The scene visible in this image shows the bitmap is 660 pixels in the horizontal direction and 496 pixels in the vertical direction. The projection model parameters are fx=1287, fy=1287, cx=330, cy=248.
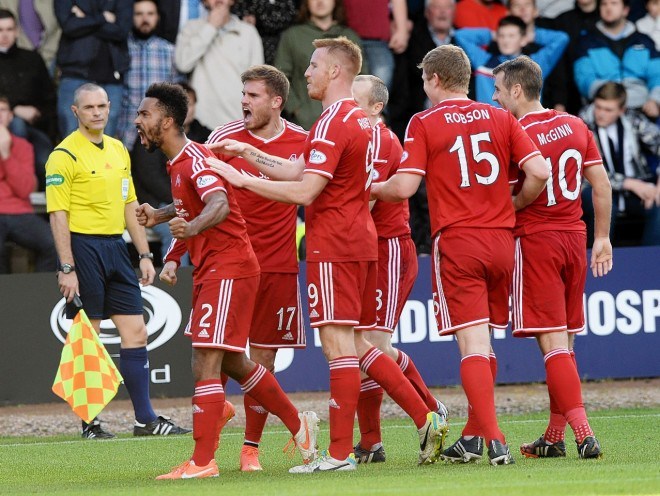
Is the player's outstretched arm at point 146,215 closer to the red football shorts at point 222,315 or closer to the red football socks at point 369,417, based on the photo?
the red football shorts at point 222,315

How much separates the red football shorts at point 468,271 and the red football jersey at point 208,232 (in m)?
1.12

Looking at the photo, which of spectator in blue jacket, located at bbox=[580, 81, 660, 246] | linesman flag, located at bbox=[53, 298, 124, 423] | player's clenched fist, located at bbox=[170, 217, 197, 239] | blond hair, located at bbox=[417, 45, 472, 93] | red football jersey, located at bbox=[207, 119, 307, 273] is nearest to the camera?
player's clenched fist, located at bbox=[170, 217, 197, 239]

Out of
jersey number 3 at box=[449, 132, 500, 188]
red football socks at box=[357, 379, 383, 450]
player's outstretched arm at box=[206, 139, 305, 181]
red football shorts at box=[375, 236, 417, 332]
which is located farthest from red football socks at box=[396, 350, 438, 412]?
player's outstretched arm at box=[206, 139, 305, 181]

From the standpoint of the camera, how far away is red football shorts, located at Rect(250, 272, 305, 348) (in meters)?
8.26

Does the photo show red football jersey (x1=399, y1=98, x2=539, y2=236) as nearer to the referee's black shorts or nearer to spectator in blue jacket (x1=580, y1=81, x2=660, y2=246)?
the referee's black shorts

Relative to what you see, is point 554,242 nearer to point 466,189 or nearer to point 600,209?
point 600,209

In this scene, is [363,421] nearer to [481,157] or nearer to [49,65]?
[481,157]

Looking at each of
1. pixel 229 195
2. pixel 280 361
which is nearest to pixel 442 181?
pixel 229 195

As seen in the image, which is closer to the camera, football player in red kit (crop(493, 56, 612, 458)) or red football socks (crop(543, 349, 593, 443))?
red football socks (crop(543, 349, 593, 443))

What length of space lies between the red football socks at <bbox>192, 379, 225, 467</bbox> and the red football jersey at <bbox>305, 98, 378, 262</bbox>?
37.3 inches

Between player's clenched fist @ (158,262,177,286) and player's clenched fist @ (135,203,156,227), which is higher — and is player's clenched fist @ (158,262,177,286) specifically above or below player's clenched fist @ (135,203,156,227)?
below

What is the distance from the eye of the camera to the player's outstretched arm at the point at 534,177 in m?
7.62

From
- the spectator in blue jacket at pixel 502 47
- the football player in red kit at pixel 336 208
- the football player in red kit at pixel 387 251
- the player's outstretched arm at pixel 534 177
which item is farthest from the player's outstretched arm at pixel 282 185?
the spectator in blue jacket at pixel 502 47

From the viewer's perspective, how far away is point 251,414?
8.19 m
